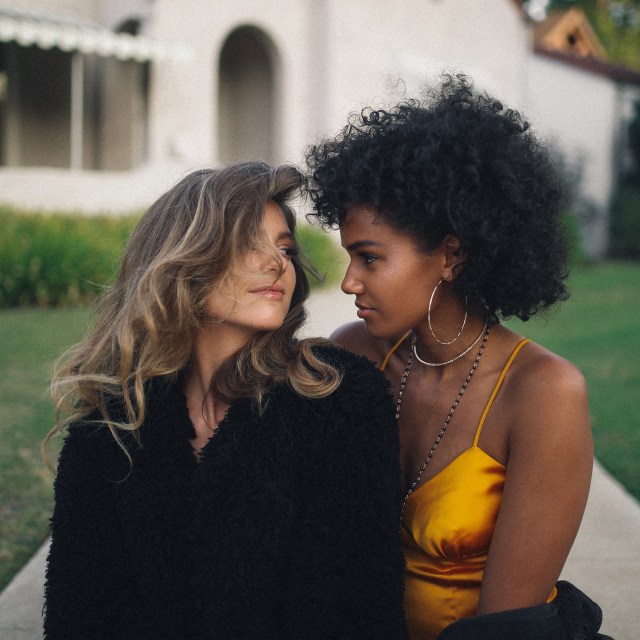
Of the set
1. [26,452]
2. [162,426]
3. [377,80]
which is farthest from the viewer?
[377,80]

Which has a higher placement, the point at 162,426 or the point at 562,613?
the point at 162,426

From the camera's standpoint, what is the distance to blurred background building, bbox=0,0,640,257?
11188mm

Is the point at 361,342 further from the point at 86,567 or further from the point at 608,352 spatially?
the point at 608,352

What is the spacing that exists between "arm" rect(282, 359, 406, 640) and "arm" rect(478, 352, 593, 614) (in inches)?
10.2

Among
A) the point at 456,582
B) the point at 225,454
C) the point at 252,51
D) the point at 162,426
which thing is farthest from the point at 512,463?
the point at 252,51

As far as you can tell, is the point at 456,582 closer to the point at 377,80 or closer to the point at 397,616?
the point at 397,616

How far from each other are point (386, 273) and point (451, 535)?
70 centimetres

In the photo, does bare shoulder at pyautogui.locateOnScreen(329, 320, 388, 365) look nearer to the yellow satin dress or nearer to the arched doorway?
the yellow satin dress

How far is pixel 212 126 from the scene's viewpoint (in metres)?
12.2

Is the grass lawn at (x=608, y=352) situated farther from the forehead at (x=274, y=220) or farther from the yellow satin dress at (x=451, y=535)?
the forehead at (x=274, y=220)

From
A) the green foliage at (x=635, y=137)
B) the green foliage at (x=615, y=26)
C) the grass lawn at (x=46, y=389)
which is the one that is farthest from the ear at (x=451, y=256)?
the green foliage at (x=615, y=26)

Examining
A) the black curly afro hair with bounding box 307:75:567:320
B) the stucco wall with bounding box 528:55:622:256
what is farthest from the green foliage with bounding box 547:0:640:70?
the black curly afro hair with bounding box 307:75:567:320

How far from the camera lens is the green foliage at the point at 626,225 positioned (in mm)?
18953

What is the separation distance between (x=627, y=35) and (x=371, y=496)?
1428 inches
